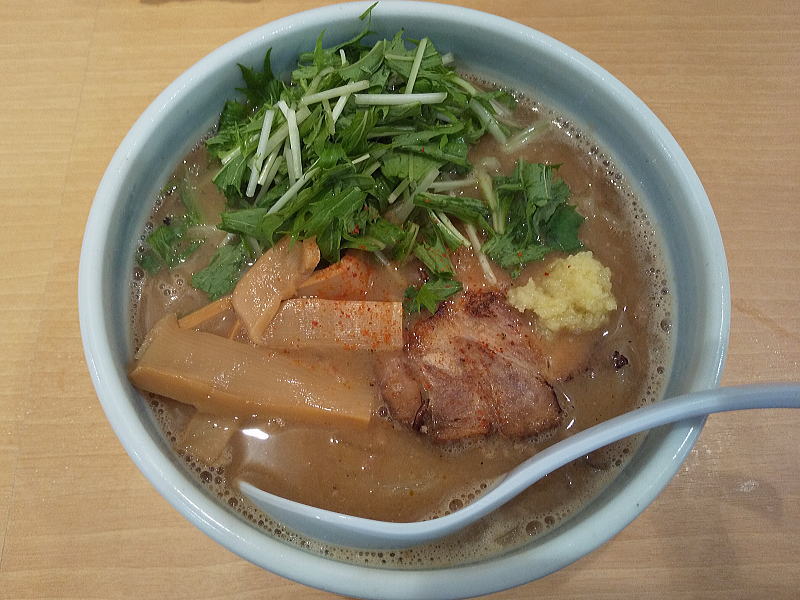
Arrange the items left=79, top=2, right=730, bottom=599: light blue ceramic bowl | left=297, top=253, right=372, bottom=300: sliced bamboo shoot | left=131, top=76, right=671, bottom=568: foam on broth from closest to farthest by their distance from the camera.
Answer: left=79, top=2, right=730, bottom=599: light blue ceramic bowl, left=131, top=76, right=671, bottom=568: foam on broth, left=297, top=253, right=372, bottom=300: sliced bamboo shoot

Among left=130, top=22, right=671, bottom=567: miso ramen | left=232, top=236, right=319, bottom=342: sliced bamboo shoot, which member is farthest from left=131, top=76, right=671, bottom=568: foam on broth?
left=232, top=236, right=319, bottom=342: sliced bamboo shoot

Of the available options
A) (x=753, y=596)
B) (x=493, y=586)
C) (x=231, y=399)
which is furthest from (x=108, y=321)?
(x=753, y=596)

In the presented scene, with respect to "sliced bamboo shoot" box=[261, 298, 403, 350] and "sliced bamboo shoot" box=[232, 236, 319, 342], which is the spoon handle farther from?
"sliced bamboo shoot" box=[232, 236, 319, 342]

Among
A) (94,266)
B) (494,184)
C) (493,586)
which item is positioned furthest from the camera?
(494,184)

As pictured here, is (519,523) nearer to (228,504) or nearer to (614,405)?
(614,405)

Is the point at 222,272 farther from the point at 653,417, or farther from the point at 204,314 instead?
the point at 653,417

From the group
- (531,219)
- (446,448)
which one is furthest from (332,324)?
(531,219)

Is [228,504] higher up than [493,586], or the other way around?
[493,586]

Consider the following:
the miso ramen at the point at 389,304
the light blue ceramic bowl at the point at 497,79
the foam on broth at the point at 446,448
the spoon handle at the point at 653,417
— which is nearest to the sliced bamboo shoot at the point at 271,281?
the miso ramen at the point at 389,304
